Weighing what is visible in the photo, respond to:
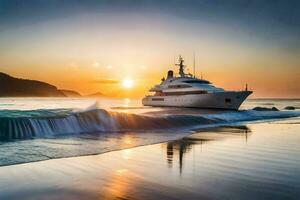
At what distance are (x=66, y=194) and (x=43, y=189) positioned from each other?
0.76 metres

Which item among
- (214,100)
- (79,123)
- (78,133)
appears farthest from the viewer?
(214,100)

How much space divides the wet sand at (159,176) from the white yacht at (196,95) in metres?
46.7

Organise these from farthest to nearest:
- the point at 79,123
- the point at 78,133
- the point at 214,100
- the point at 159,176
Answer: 1. the point at 214,100
2. the point at 79,123
3. the point at 78,133
4. the point at 159,176

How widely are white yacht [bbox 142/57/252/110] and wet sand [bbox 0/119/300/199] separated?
4668cm

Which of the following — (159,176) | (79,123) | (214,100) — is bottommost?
(159,176)

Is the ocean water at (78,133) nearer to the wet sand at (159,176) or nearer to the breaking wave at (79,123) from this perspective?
the breaking wave at (79,123)

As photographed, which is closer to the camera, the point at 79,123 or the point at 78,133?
the point at 78,133

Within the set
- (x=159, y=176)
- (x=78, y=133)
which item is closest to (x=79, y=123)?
(x=78, y=133)

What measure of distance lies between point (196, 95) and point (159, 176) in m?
53.5

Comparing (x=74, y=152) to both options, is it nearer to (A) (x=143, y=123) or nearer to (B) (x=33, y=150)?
(B) (x=33, y=150)

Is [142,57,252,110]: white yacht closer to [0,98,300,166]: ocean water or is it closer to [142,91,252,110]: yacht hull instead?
[142,91,252,110]: yacht hull

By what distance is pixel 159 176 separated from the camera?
A: 8.20 m

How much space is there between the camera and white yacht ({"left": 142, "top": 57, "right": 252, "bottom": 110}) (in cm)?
5791

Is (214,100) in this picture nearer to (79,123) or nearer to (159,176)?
(79,123)
